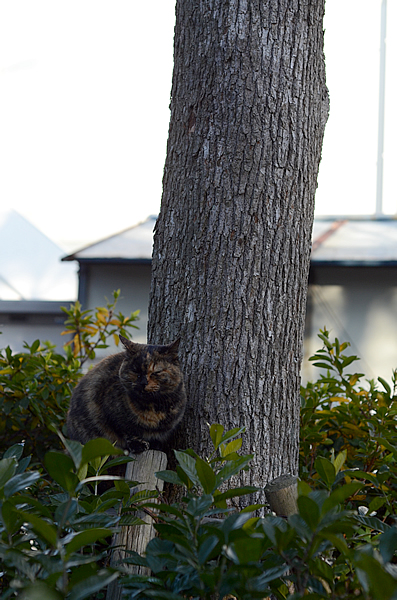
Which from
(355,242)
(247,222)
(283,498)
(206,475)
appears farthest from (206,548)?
(355,242)

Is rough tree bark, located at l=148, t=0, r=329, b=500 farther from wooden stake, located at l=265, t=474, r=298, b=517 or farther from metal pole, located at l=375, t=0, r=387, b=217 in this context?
metal pole, located at l=375, t=0, r=387, b=217

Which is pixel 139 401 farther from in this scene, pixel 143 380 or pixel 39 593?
pixel 39 593

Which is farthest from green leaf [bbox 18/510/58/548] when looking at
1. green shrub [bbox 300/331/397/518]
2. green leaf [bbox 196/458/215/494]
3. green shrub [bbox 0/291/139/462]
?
green shrub [bbox 0/291/139/462]

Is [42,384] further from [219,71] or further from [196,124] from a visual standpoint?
[219,71]

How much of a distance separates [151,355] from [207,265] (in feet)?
1.22

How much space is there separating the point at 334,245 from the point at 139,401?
4039 millimetres

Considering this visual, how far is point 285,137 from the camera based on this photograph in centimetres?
182

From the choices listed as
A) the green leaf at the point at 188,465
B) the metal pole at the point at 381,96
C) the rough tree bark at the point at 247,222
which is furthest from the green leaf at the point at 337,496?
the metal pole at the point at 381,96

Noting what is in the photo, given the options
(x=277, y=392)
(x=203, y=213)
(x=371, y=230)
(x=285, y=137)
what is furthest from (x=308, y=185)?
(x=371, y=230)

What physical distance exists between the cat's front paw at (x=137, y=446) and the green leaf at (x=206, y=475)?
33.4 inches

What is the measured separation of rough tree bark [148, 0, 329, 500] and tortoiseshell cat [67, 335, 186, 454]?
0.10m

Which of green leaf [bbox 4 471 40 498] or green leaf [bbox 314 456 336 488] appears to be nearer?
green leaf [bbox 4 471 40 498]

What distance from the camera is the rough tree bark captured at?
1764mm

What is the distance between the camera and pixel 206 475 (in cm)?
91
